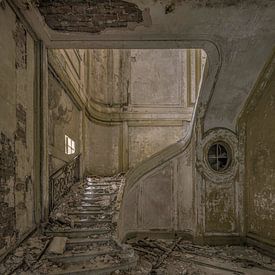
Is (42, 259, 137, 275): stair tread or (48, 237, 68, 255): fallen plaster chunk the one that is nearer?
(42, 259, 137, 275): stair tread

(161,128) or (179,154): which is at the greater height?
(161,128)

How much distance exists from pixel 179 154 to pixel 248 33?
10.7ft

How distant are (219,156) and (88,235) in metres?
3.68

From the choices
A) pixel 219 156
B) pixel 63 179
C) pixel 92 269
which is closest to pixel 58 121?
pixel 63 179

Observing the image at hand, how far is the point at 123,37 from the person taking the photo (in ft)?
14.7

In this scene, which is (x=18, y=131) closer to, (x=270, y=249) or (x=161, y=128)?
(x=270, y=249)

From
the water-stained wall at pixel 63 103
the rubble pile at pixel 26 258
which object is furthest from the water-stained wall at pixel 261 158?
the rubble pile at pixel 26 258

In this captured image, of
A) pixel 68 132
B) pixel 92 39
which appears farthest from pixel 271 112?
pixel 68 132

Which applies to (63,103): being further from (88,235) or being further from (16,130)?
(88,235)

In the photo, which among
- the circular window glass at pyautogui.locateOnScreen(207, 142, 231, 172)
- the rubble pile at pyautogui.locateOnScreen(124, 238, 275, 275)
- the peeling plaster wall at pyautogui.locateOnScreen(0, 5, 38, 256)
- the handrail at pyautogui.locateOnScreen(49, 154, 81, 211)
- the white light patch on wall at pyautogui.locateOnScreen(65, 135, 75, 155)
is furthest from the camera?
the circular window glass at pyautogui.locateOnScreen(207, 142, 231, 172)

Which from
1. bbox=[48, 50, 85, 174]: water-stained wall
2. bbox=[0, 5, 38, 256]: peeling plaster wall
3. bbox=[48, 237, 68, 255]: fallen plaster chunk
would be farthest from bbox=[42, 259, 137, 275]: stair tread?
bbox=[48, 50, 85, 174]: water-stained wall

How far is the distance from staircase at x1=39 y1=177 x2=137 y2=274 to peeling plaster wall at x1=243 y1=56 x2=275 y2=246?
2947 millimetres

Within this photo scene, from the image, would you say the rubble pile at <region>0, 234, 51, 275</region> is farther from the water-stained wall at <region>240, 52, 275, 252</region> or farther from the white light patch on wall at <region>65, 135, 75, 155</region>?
the water-stained wall at <region>240, 52, 275, 252</region>

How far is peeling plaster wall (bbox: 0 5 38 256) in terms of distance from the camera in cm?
316
